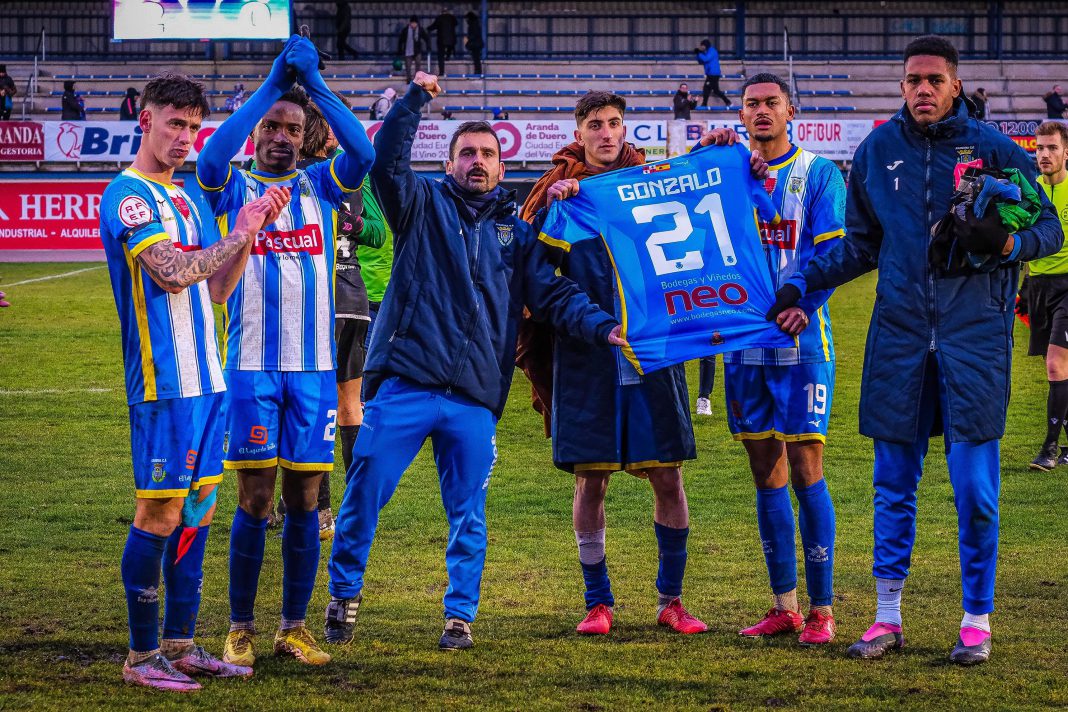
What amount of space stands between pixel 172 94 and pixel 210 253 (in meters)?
0.59

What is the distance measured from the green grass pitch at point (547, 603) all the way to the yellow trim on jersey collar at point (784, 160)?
1164mm

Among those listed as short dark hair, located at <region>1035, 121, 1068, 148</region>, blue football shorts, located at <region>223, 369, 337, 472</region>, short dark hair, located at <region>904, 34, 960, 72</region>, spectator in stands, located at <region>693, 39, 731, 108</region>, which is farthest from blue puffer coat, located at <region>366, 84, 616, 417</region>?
spectator in stands, located at <region>693, 39, 731, 108</region>

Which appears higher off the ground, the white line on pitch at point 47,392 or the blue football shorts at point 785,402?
the blue football shorts at point 785,402

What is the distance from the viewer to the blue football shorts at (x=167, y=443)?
4.64 metres

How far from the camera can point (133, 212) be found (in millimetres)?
4602

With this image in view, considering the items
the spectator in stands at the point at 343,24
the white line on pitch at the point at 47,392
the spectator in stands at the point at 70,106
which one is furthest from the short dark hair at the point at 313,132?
the spectator in stands at the point at 343,24

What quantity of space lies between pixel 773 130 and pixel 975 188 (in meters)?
1.01

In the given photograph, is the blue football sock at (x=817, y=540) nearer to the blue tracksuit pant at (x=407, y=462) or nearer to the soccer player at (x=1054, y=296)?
the blue tracksuit pant at (x=407, y=462)

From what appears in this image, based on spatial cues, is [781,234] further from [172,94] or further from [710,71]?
[710,71]

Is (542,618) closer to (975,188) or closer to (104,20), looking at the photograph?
(975,188)

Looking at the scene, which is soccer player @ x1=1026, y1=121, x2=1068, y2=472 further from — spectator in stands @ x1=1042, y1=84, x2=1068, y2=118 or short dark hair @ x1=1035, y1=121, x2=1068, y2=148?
spectator in stands @ x1=1042, y1=84, x2=1068, y2=118

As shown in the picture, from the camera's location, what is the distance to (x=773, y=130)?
568cm

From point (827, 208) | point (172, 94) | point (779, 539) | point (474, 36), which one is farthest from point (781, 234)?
point (474, 36)

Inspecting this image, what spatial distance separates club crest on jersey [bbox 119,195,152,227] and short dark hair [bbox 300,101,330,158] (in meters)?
1.39
